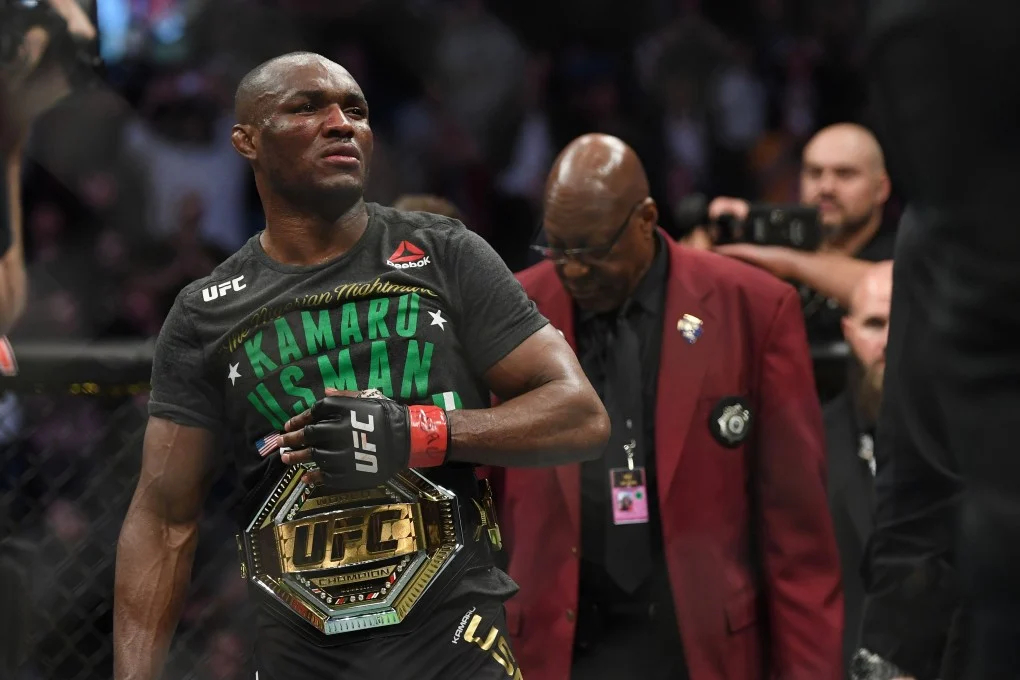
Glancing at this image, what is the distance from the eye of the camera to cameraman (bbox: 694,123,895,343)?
307 cm

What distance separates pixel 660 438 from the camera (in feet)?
8.32

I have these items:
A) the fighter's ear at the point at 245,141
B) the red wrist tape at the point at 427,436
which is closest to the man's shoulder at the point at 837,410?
the red wrist tape at the point at 427,436

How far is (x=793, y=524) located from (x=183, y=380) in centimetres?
123

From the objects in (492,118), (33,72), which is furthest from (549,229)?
(492,118)

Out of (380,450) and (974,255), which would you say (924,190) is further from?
(380,450)

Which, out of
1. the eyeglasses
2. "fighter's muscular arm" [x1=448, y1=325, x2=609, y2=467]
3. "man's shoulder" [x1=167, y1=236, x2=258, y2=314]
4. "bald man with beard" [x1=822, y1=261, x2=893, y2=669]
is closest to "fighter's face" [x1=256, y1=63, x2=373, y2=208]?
"man's shoulder" [x1=167, y1=236, x2=258, y2=314]

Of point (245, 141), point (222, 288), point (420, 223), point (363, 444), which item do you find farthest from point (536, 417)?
point (245, 141)

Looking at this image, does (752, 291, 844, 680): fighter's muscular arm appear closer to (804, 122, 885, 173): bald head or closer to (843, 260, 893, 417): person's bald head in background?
(843, 260, 893, 417): person's bald head in background

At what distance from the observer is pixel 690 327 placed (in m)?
2.60

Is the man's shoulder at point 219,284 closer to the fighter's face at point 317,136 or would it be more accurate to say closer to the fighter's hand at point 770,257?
the fighter's face at point 317,136

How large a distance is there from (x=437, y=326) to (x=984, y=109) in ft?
3.74

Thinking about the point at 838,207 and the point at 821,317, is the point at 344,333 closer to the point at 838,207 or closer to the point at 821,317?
the point at 821,317

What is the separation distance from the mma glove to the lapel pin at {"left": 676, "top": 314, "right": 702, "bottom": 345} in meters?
0.97

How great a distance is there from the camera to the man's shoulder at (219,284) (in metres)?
1.96
